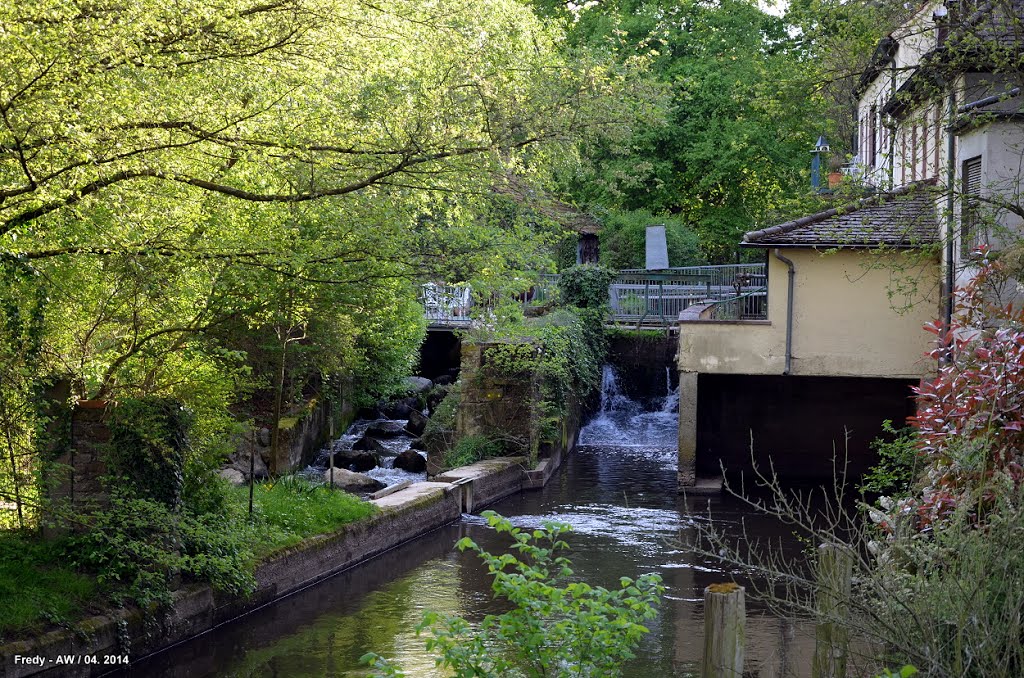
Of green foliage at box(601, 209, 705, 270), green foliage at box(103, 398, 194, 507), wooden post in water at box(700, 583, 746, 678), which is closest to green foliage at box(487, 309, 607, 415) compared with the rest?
green foliage at box(601, 209, 705, 270)

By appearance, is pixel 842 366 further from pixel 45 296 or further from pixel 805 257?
pixel 45 296

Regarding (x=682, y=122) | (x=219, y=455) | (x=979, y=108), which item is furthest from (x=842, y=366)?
(x=682, y=122)

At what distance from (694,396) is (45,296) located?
12396mm

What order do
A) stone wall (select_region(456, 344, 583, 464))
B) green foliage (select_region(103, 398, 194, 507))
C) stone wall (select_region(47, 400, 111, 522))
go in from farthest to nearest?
stone wall (select_region(456, 344, 583, 464)) → stone wall (select_region(47, 400, 111, 522)) → green foliage (select_region(103, 398, 194, 507))

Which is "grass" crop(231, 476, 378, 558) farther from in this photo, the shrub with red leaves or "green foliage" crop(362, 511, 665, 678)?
the shrub with red leaves

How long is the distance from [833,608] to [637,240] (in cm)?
2943

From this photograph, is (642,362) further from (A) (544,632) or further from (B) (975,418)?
(A) (544,632)

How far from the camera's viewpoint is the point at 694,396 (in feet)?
64.5

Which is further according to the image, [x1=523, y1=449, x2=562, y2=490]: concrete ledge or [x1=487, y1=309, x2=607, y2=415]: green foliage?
[x1=487, y1=309, x2=607, y2=415]: green foliage

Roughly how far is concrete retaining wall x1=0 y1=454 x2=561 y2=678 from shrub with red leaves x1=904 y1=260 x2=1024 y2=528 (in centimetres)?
670

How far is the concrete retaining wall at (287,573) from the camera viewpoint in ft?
29.5

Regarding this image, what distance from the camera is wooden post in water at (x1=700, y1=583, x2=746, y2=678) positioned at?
22.0ft

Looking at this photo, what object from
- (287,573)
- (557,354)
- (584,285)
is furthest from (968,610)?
(584,285)

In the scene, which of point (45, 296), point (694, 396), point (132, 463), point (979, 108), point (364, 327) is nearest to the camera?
point (45, 296)
